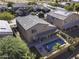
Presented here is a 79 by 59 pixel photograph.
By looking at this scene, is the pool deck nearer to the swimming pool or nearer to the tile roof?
the swimming pool

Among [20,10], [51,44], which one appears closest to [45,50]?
[51,44]

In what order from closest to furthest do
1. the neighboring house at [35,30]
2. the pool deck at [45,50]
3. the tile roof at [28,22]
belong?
the pool deck at [45,50], the neighboring house at [35,30], the tile roof at [28,22]

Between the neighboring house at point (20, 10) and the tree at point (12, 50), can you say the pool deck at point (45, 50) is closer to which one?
the tree at point (12, 50)

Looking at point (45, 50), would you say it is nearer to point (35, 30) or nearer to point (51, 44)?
point (51, 44)

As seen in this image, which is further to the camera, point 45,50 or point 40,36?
point 40,36

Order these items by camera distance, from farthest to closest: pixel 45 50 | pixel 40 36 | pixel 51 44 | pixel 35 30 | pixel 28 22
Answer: pixel 28 22, pixel 40 36, pixel 35 30, pixel 51 44, pixel 45 50

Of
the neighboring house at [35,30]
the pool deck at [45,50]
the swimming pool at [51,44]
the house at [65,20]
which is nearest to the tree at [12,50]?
the pool deck at [45,50]

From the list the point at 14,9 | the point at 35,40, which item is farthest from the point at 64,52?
the point at 14,9

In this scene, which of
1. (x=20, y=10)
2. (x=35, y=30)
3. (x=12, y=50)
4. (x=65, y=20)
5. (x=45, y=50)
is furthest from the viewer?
(x=20, y=10)

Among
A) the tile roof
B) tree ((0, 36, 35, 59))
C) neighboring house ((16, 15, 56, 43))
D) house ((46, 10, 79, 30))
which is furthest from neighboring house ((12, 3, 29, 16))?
tree ((0, 36, 35, 59))

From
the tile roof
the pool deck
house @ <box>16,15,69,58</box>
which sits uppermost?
the tile roof

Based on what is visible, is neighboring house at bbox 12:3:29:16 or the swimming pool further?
neighboring house at bbox 12:3:29:16

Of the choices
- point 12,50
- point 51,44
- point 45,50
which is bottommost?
point 45,50

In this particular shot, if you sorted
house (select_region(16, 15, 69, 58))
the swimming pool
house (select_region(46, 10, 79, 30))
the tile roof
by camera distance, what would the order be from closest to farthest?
1. the swimming pool
2. house (select_region(16, 15, 69, 58))
3. the tile roof
4. house (select_region(46, 10, 79, 30))
